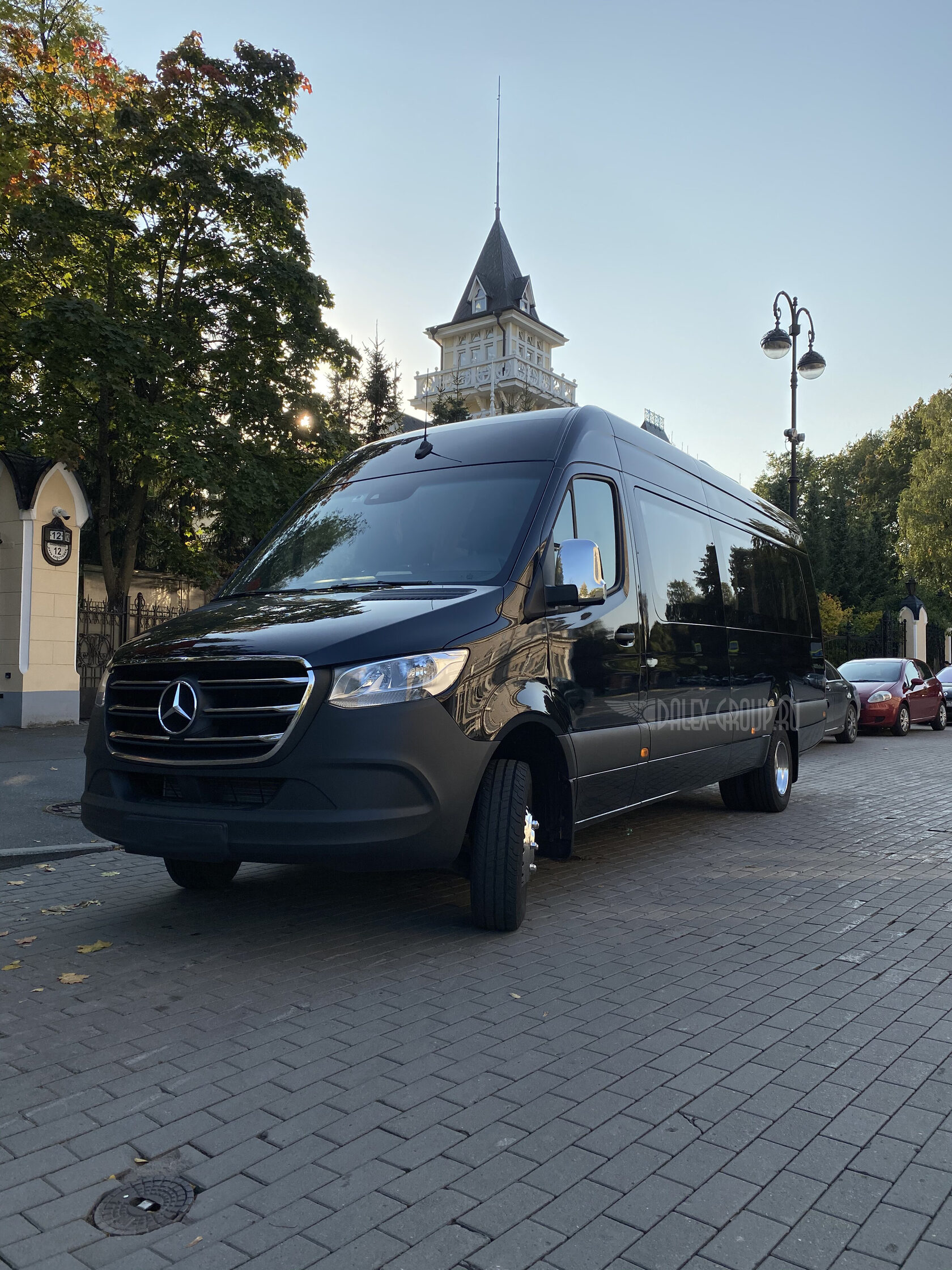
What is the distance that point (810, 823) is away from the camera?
8.61 m

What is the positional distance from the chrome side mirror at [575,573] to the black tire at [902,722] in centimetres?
1616

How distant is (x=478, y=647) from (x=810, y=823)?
17.1 feet

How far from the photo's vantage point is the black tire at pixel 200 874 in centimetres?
558

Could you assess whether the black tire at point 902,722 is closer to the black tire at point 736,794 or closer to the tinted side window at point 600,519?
the black tire at point 736,794

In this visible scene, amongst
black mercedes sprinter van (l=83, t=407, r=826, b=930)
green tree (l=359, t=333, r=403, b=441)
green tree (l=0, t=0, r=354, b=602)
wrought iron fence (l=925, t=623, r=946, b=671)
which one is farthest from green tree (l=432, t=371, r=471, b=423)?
black mercedes sprinter van (l=83, t=407, r=826, b=930)

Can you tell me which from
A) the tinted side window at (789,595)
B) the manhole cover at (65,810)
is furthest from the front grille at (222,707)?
the tinted side window at (789,595)

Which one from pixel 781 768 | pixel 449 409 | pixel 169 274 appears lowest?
pixel 781 768

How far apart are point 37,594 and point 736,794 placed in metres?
10.9

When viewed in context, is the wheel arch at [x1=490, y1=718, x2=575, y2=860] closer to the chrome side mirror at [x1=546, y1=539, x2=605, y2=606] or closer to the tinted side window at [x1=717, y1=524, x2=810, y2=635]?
the chrome side mirror at [x1=546, y1=539, x2=605, y2=606]

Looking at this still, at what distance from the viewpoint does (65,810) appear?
8383 mm

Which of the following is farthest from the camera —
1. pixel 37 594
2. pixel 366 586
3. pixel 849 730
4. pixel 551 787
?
pixel 849 730

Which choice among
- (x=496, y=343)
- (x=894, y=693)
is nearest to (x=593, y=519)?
(x=894, y=693)

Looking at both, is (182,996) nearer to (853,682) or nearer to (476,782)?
(476,782)

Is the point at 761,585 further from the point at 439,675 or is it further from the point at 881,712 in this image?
the point at 881,712
